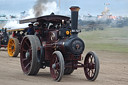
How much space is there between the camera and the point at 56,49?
9703 mm

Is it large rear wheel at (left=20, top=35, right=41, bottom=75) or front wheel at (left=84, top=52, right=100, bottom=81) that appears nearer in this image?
front wheel at (left=84, top=52, right=100, bottom=81)

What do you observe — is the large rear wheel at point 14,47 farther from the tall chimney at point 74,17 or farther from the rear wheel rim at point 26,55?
the tall chimney at point 74,17

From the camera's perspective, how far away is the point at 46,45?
10.0 meters

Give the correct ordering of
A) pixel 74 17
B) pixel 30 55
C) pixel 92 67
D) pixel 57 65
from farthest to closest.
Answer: pixel 30 55
pixel 92 67
pixel 74 17
pixel 57 65

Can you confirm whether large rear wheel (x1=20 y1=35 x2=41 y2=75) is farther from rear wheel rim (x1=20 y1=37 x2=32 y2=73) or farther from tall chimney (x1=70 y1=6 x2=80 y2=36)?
tall chimney (x1=70 y1=6 x2=80 y2=36)

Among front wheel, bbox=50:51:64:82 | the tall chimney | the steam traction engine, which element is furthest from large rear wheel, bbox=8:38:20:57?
the tall chimney

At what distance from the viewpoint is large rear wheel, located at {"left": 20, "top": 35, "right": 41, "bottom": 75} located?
32.8 ft

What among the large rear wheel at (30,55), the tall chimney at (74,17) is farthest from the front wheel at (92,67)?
the large rear wheel at (30,55)

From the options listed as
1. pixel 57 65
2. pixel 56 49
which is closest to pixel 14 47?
pixel 56 49

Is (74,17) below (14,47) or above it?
above

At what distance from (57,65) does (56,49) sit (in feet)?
2.51

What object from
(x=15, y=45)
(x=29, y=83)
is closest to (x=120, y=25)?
(x=15, y=45)

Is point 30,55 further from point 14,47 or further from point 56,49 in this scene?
point 14,47

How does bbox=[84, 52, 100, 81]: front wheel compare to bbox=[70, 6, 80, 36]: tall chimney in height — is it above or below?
below
